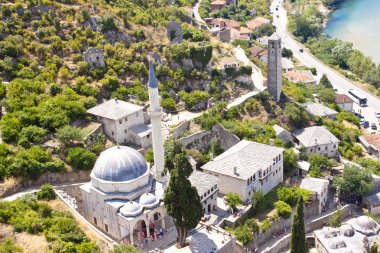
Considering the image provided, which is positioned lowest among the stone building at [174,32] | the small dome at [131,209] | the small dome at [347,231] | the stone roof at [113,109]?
the small dome at [347,231]

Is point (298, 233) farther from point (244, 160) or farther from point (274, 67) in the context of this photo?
point (274, 67)

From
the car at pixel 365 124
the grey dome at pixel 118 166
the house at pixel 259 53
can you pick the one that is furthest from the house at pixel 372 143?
the grey dome at pixel 118 166

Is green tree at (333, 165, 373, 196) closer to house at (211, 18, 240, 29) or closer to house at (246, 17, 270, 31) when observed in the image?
house at (211, 18, 240, 29)

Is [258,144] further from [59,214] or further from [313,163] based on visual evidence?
[59,214]

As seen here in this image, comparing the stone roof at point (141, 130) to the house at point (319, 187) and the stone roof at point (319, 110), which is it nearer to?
the house at point (319, 187)

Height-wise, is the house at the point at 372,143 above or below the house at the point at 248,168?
below

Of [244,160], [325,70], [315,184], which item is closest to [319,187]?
[315,184]

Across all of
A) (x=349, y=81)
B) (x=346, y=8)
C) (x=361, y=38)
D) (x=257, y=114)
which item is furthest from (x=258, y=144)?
(x=346, y=8)
